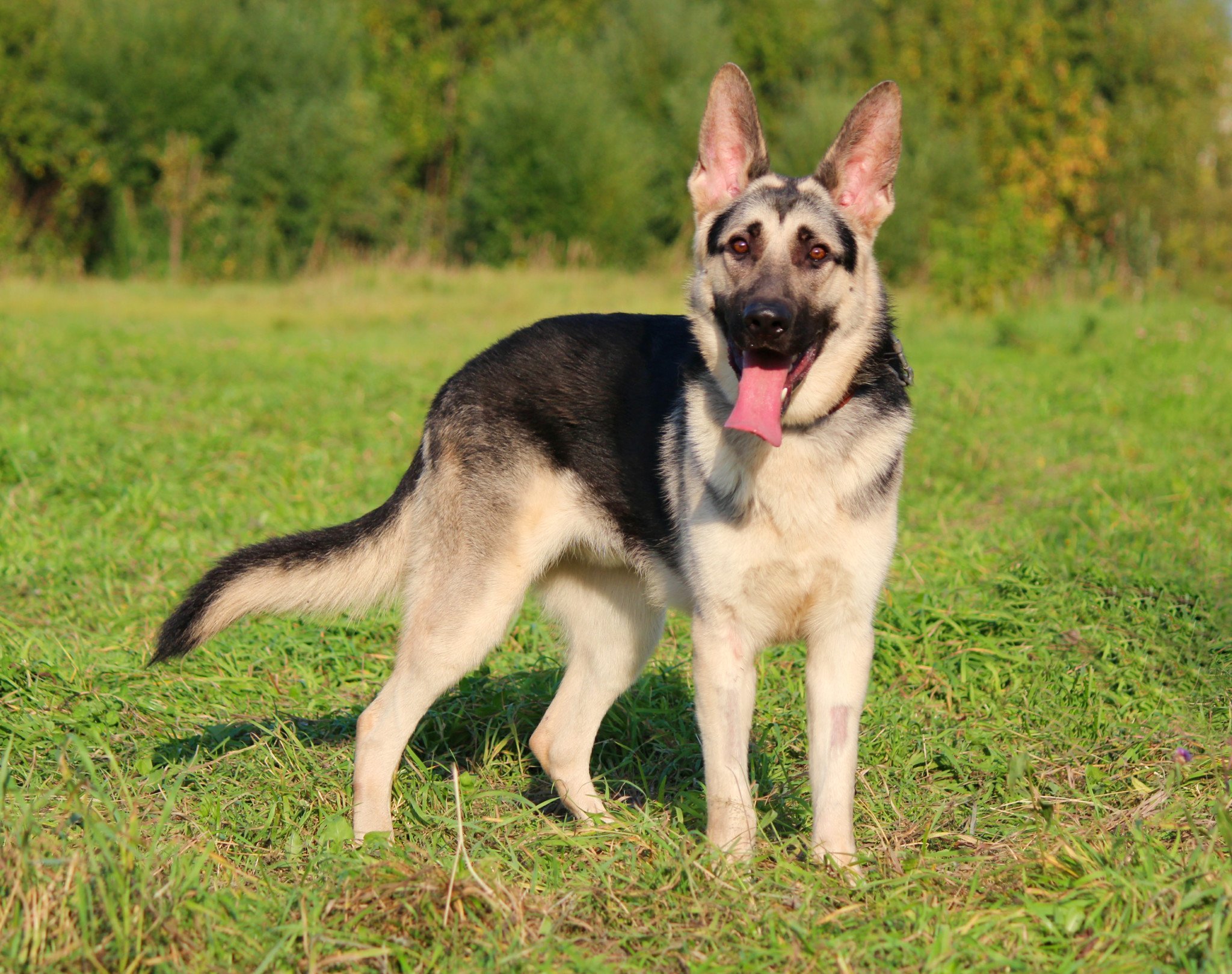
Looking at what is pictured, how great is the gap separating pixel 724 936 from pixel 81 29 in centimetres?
2640

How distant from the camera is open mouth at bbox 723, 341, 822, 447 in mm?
3016

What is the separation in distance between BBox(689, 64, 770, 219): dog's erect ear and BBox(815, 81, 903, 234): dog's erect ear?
0.66 ft

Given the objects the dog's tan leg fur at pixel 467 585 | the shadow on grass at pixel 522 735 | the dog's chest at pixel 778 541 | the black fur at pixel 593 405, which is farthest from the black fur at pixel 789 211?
the shadow on grass at pixel 522 735

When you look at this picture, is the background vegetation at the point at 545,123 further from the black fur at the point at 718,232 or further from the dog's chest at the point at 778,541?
the dog's chest at the point at 778,541

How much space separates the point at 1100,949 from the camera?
7.88 feet

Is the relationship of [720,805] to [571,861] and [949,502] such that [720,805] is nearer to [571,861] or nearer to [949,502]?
[571,861]

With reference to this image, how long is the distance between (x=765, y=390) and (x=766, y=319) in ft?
0.64

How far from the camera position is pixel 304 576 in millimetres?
3656

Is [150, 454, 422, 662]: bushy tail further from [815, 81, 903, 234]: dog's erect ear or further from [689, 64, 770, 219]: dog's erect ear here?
[815, 81, 903, 234]: dog's erect ear

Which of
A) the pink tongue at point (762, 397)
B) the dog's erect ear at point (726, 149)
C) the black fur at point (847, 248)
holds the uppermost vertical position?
the dog's erect ear at point (726, 149)

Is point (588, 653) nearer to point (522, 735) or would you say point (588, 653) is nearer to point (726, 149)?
point (522, 735)

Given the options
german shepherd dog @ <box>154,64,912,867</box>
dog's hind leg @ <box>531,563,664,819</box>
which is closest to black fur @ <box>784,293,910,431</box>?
german shepherd dog @ <box>154,64,912,867</box>

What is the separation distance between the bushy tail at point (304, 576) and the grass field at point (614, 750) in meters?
0.43

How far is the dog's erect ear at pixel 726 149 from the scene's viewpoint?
3.31 metres
